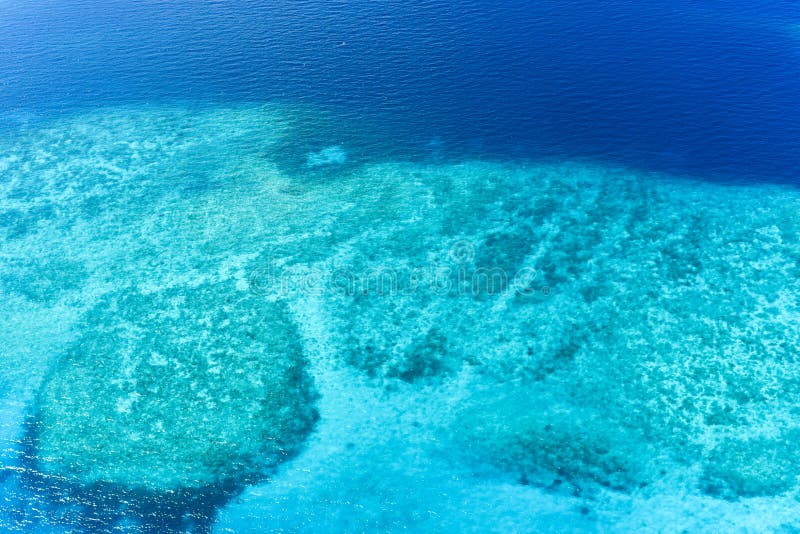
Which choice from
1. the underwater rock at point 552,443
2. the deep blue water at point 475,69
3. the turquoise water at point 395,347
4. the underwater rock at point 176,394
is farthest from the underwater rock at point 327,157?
the underwater rock at point 552,443

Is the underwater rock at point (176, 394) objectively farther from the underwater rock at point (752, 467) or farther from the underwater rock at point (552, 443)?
the underwater rock at point (752, 467)

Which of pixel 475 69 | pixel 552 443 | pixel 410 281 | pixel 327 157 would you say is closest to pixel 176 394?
pixel 410 281

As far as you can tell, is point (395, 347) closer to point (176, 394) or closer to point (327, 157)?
point (176, 394)

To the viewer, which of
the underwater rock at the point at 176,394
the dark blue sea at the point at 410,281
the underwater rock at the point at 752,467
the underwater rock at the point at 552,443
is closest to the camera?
the underwater rock at the point at 752,467

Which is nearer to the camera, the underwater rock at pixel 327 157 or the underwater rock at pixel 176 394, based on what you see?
the underwater rock at pixel 176 394

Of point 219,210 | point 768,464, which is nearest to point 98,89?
point 219,210

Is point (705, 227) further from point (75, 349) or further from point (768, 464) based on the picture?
point (75, 349)

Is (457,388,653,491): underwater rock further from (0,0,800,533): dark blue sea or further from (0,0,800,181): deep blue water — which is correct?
(0,0,800,181): deep blue water
